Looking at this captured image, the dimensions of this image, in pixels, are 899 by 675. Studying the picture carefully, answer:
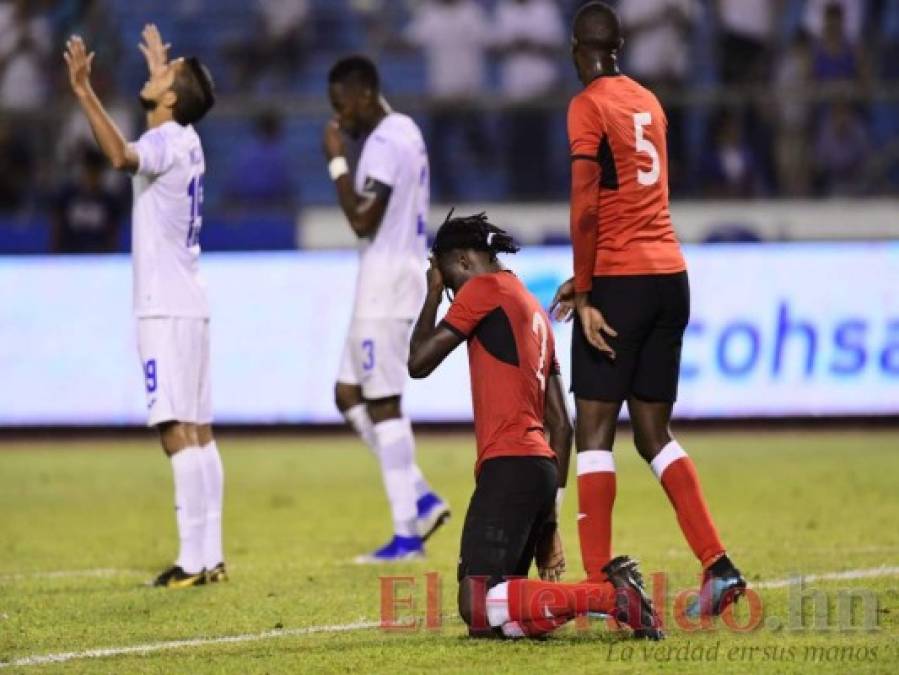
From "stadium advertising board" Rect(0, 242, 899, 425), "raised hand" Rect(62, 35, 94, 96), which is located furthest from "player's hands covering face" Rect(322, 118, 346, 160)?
"stadium advertising board" Rect(0, 242, 899, 425)

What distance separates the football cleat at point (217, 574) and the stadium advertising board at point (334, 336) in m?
6.19

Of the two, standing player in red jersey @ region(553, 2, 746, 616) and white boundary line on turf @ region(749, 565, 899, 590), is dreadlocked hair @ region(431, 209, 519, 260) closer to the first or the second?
standing player in red jersey @ region(553, 2, 746, 616)

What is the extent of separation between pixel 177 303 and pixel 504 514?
2.71m

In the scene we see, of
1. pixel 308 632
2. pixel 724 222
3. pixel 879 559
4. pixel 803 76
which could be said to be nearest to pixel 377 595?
pixel 308 632

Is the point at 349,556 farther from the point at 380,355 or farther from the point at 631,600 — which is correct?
the point at 631,600

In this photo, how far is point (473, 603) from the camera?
675cm

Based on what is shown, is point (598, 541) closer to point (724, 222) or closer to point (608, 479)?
point (608, 479)

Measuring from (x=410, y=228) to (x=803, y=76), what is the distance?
358 inches

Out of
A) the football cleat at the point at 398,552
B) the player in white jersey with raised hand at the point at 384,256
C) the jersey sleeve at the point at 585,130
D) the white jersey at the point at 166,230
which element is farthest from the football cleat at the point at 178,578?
the jersey sleeve at the point at 585,130

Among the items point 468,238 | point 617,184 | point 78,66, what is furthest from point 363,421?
point 617,184

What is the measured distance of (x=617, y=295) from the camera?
23.8ft

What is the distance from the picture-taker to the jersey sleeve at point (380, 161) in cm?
980

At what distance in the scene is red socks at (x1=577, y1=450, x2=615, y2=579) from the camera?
7164mm

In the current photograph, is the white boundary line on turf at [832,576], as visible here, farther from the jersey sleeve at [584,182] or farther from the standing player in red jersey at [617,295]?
the jersey sleeve at [584,182]
